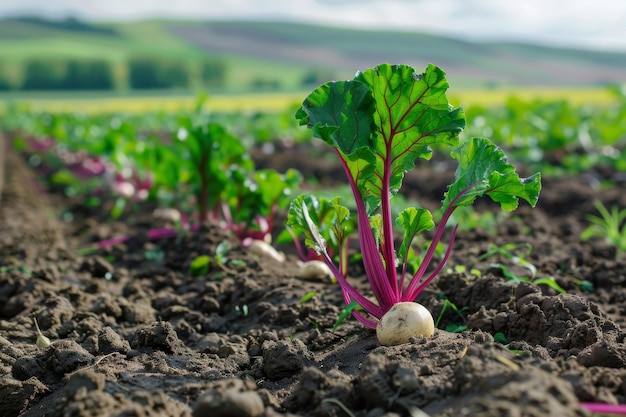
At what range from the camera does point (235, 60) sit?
69.2 metres

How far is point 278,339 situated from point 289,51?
72.5m

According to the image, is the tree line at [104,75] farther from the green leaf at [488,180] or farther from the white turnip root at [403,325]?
the white turnip root at [403,325]

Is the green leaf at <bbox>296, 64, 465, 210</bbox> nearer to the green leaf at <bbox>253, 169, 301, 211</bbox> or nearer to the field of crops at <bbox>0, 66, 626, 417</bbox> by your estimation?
the field of crops at <bbox>0, 66, 626, 417</bbox>

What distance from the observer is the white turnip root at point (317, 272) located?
4035 millimetres

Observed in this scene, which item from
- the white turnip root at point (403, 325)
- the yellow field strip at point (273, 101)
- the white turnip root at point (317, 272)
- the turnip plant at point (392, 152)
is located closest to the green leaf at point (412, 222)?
the turnip plant at point (392, 152)

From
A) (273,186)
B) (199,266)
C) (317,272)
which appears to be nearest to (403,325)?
(317,272)

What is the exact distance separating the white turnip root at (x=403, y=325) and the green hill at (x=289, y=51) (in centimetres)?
5102

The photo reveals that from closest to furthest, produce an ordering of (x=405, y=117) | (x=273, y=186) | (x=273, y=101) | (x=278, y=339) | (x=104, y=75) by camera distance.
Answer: (x=405, y=117) < (x=278, y=339) < (x=273, y=186) < (x=273, y=101) < (x=104, y=75)

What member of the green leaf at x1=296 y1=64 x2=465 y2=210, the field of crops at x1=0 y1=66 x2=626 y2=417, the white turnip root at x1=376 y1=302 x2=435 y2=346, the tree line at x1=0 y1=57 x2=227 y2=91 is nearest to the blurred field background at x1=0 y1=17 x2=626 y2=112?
the tree line at x1=0 y1=57 x2=227 y2=91

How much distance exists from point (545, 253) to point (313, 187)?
4054mm

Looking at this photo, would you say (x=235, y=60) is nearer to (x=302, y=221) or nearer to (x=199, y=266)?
(x=199, y=266)

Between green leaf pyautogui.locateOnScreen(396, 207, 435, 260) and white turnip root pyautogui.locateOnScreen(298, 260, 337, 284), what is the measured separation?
114 centimetres

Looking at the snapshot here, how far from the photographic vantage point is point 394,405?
6.68 ft

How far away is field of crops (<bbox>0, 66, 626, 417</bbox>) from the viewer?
2.09 m
